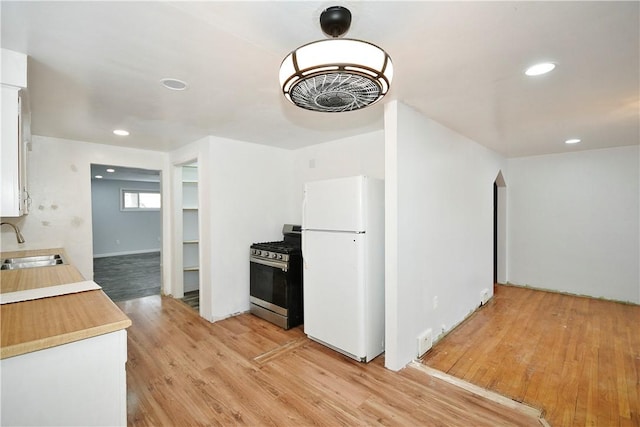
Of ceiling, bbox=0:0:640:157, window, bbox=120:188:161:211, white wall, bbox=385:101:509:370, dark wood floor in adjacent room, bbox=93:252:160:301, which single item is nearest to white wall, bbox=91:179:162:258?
window, bbox=120:188:161:211

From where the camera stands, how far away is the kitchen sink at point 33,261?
9.43 feet

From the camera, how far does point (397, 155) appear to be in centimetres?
249

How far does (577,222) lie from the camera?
471 cm

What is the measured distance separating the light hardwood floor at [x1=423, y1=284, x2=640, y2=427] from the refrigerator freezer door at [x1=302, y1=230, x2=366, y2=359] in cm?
80

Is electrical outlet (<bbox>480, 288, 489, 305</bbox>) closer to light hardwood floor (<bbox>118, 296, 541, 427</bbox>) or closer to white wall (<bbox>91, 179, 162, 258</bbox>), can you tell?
light hardwood floor (<bbox>118, 296, 541, 427</bbox>)

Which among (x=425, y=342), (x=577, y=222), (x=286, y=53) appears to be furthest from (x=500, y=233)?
(x=286, y=53)

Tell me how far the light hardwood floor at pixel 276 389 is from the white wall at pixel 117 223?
6881 millimetres

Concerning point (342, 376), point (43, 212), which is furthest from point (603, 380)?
Result: point (43, 212)

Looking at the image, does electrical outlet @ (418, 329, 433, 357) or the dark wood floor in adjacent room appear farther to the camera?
the dark wood floor in adjacent room

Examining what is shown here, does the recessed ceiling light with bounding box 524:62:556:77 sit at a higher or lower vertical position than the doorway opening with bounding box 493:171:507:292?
higher

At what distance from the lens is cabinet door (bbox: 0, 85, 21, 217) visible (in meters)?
1.60

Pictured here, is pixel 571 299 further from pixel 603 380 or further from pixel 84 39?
pixel 84 39

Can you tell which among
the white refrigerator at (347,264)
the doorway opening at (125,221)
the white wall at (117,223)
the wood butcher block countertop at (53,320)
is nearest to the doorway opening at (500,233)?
the white refrigerator at (347,264)

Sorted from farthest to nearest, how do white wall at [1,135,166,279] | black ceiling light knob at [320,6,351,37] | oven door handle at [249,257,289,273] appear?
white wall at [1,135,166,279] < oven door handle at [249,257,289,273] < black ceiling light knob at [320,6,351,37]
